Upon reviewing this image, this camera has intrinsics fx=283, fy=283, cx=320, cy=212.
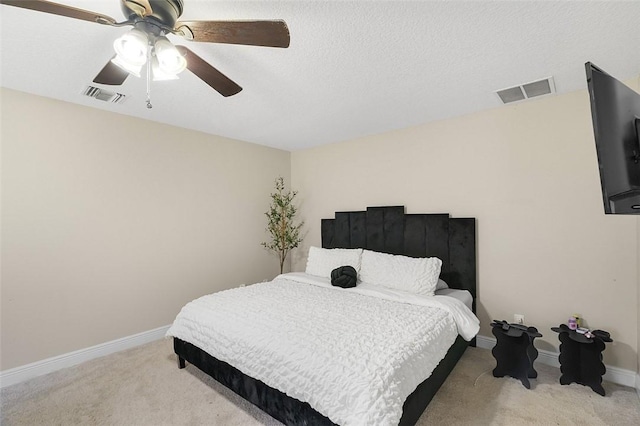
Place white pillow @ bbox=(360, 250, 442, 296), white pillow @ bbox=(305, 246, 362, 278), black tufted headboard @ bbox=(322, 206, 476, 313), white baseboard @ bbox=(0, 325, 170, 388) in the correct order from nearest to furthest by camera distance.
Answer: white baseboard @ bbox=(0, 325, 170, 388)
white pillow @ bbox=(360, 250, 442, 296)
black tufted headboard @ bbox=(322, 206, 476, 313)
white pillow @ bbox=(305, 246, 362, 278)

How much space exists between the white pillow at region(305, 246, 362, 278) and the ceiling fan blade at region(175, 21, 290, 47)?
2368mm

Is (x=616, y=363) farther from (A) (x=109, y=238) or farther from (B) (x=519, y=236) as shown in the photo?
(A) (x=109, y=238)

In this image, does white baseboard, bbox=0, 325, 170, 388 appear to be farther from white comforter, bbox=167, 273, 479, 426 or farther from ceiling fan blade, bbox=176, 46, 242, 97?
ceiling fan blade, bbox=176, 46, 242, 97

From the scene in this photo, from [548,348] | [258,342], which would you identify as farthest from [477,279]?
[258,342]

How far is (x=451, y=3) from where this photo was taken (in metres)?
1.41

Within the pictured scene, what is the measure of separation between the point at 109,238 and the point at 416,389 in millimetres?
2984

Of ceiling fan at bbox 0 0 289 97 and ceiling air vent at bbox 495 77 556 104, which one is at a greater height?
ceiling air vent at bbox 495 77 556 104

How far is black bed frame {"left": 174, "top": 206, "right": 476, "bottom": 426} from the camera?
65.6 inches

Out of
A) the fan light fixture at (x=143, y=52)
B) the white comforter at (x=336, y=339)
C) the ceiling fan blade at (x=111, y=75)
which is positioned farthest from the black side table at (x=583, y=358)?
the ceiling fan blade at (x=111, y=75)

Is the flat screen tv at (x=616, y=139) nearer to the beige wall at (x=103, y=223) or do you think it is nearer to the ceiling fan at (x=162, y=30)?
the ceiling fan at (x=162, y=30)

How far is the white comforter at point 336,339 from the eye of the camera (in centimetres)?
138

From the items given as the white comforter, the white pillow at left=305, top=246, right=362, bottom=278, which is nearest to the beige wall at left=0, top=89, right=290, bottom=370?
the white comforter

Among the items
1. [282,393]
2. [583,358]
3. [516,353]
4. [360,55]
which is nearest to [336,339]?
[282,393]

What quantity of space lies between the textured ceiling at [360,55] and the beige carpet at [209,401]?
2336mm
